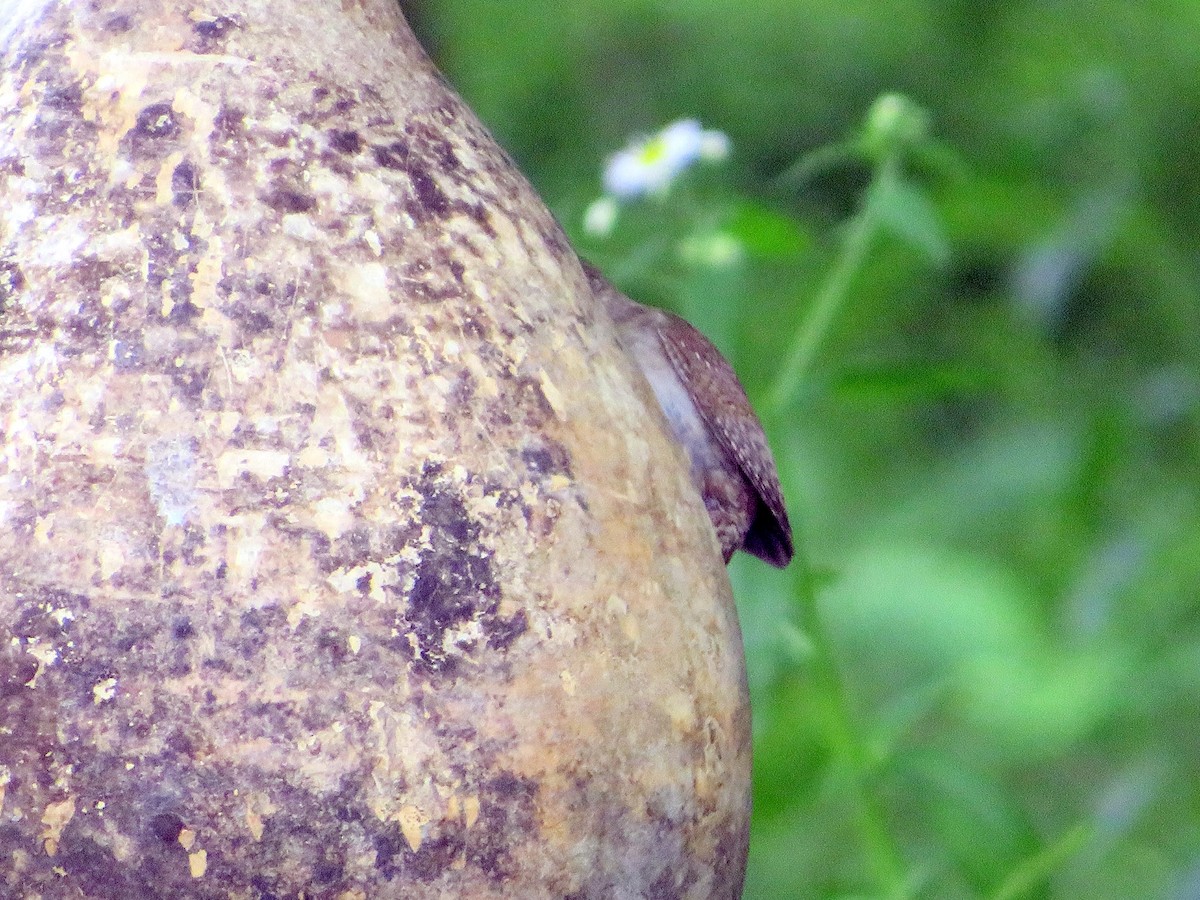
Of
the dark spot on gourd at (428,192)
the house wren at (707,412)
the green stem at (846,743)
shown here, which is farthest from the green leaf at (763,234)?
the dark spot on gourd at (428,192)

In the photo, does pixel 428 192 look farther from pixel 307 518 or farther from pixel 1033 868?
pixel 1033 868

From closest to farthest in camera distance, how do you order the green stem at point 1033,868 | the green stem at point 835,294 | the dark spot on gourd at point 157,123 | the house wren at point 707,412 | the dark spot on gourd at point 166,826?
the dark spot on gourd at point 166,826 → the dark spot on gourd at point 157,123 → the house wren at point 707,412 → the green stem at point 1033,868 → the green stem at point 835,294

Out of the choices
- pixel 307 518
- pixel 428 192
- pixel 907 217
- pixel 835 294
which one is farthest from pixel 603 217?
pixel 307 518

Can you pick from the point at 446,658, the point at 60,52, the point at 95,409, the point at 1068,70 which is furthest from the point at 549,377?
the point at 1068,70

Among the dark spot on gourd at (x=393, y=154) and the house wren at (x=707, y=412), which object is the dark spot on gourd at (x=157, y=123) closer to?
the dark spot on gourd at (x=393, y=154)

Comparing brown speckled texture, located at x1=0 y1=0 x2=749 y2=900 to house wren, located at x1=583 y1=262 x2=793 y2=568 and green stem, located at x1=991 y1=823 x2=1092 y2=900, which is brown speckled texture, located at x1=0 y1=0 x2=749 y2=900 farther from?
green stem, located at x1=991 y1=823 x2=1092 y2=900

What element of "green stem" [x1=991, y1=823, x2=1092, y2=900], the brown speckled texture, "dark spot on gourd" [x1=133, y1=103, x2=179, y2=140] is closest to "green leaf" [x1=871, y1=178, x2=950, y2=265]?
"green stem" [x1=991, y1=823, x2=1092, y2=900]

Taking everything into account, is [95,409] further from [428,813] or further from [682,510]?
[682,510]
